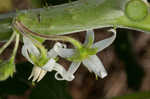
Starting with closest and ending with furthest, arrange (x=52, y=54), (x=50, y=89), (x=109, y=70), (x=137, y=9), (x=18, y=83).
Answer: (x=137, y=9) → (x=52, y=54) → (x=50, y=89) → (x=18, y=83) → (x=109, y=70)

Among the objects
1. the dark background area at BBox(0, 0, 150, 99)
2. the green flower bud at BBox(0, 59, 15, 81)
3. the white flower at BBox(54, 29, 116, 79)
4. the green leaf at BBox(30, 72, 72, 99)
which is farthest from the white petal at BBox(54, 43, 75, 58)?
the dark background area at BBox(0, 0, 150, 99)

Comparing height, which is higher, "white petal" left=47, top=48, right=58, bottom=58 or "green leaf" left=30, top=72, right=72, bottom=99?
"white petal" left=47, top=48, right=58, bottom=58

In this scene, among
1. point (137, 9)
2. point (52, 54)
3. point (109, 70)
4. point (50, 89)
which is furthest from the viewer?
point (109, 70)

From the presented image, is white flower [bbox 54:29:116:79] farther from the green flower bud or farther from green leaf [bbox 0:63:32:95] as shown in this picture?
green leaf [bbox 0:63:32:95]

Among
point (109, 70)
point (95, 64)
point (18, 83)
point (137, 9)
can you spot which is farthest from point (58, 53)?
point (109, 70)

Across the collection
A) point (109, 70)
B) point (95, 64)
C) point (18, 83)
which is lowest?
point (109, 70)

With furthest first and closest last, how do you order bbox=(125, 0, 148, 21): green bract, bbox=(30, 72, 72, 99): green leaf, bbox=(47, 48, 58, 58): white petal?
bbox=(30, 72, 72, 99): green leaf, bbox=(47, 48, 58, 58): white petal, bbox=(125, 0, 148, 21): green bract

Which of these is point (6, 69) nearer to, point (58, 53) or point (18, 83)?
point (58, 53)

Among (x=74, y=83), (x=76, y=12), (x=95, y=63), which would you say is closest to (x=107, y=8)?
(x=76, y=12)
